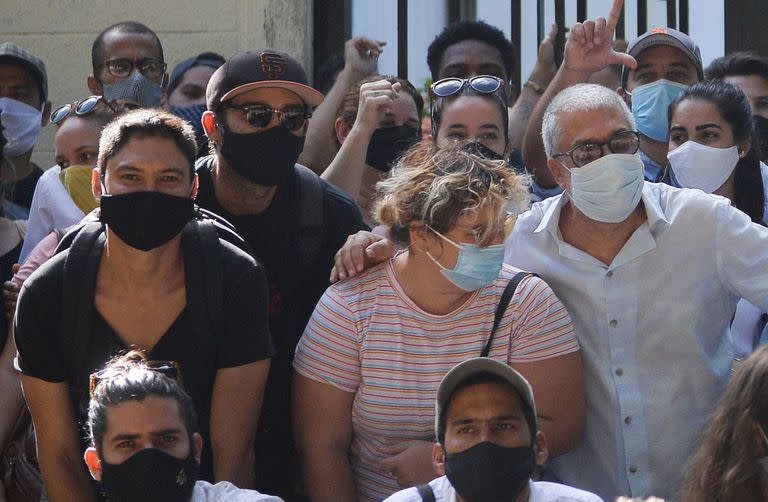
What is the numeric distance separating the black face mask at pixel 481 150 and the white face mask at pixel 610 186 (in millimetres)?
418

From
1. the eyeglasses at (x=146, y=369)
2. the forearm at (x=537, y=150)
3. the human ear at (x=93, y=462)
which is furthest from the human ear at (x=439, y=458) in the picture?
the forearm at (x=537, y=150)

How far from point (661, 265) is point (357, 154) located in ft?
4.47

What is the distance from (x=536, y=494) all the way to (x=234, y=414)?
0.97 meters

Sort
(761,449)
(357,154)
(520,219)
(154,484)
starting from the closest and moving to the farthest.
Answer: (761,449), (154,484), (520,219), (357,154)

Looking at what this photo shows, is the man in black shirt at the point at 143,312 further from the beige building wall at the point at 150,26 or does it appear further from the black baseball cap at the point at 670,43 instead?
the beige building wall at the point at 150,26

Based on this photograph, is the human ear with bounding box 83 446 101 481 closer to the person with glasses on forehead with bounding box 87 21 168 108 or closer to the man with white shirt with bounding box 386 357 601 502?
the man with white shirt with bounding box 386 357 601 502

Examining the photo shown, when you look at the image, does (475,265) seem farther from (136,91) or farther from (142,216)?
(136,91)

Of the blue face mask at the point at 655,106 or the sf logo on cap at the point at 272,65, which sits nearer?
the sf logo on cap at the point at 272,65

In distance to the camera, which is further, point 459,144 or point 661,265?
point 459,144

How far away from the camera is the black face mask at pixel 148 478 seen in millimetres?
3604

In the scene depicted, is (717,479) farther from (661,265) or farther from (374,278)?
(374,278)

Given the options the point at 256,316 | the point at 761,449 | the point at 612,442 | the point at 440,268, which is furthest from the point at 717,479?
the point at 256,316

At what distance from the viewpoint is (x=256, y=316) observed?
3994 millimetres

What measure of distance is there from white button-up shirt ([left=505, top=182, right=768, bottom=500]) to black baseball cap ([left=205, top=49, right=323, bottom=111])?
1112 mm
